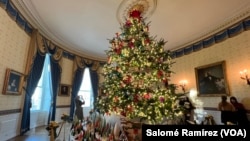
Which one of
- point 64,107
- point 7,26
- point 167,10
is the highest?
point 167,10

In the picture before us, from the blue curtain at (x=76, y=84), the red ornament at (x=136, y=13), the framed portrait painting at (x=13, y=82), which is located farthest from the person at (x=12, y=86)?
the red ornament at (x=136, y=13)

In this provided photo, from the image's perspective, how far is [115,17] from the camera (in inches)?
185

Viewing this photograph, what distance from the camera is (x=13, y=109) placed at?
14.0 feet

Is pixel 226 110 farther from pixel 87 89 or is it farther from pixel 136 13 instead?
pixel 87 89

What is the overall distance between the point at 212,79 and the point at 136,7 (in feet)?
12.2

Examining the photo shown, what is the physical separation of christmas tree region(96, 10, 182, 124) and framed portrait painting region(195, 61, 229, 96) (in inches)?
96.5

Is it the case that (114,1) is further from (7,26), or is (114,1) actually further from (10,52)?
(10,52)

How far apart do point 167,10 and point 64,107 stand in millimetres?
5964

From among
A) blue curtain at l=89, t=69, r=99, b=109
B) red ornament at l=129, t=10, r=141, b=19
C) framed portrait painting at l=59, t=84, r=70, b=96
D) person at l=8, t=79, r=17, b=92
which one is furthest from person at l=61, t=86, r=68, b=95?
red ornament at l=129, t=10, r=141, b=19

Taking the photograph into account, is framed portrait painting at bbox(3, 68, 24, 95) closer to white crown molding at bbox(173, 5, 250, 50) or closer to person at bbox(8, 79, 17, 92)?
person at bbox(8, 79, 17, 92)

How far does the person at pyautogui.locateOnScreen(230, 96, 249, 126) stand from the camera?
4162 mm

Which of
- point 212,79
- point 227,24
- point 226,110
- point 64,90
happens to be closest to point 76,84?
point 64,90

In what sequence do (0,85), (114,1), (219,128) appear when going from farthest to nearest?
(114,1) → (0,85) → (219,128)

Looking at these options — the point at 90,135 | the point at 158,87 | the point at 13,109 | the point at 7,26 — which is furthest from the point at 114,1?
the point at 13,109
